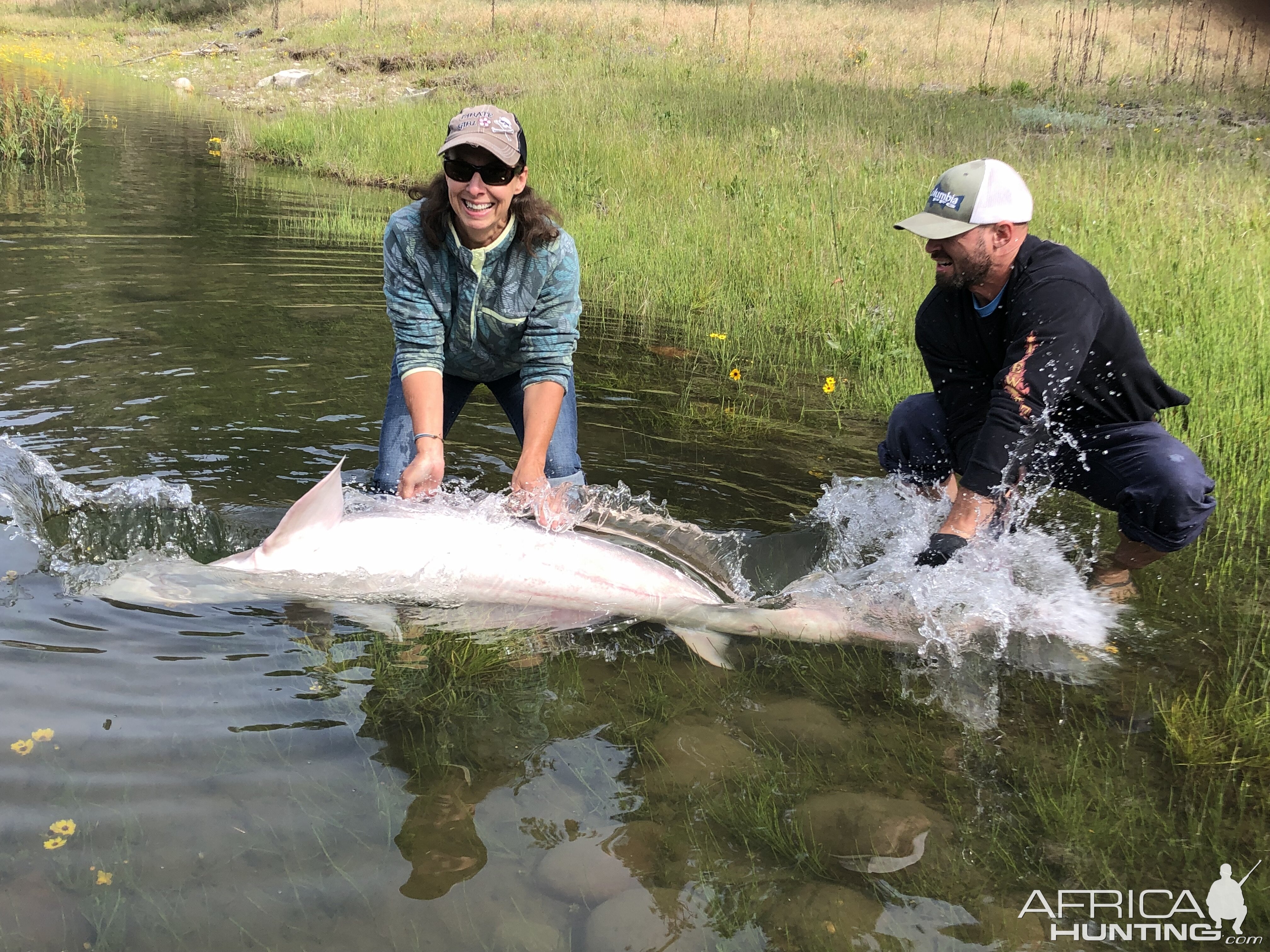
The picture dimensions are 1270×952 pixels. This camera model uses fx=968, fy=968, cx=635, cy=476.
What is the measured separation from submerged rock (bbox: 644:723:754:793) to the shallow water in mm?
11

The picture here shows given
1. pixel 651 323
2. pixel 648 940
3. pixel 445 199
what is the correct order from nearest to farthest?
1. pixel 648 940
2. pixel 445 199
3. pixel 651 323

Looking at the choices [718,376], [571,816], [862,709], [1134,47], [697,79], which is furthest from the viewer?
[1134,47]

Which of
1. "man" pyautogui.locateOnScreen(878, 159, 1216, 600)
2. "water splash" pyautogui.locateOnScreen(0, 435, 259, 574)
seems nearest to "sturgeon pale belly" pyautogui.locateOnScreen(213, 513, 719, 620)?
"water splash" pyautogui.locateOnScreen(0, 435, 259, 574)

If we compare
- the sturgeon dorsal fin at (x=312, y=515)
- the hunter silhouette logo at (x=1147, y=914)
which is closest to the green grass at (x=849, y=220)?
the hunter silhouette logo at (x=1147, y=914)

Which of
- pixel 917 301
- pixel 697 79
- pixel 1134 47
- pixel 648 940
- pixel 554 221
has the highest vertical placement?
pixel 1134 47

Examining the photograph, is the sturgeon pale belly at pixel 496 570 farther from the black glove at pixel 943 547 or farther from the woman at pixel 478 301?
the black glove at pixel 943 547

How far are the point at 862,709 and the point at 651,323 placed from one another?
537cm

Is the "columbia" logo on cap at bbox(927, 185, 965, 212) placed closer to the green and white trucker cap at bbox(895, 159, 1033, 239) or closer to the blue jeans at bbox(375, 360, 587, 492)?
the green and white trucker cap at bbox(895, 159, 1033, 239)

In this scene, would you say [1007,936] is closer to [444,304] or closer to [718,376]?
[444,304]

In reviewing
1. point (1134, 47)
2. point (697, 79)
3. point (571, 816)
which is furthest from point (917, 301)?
point (1134, 47)

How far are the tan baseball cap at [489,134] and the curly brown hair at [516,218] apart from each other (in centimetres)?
21

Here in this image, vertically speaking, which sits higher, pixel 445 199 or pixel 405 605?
pixel 445 199

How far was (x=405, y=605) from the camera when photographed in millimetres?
3701

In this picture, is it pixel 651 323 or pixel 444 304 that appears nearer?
pixel 444 304
